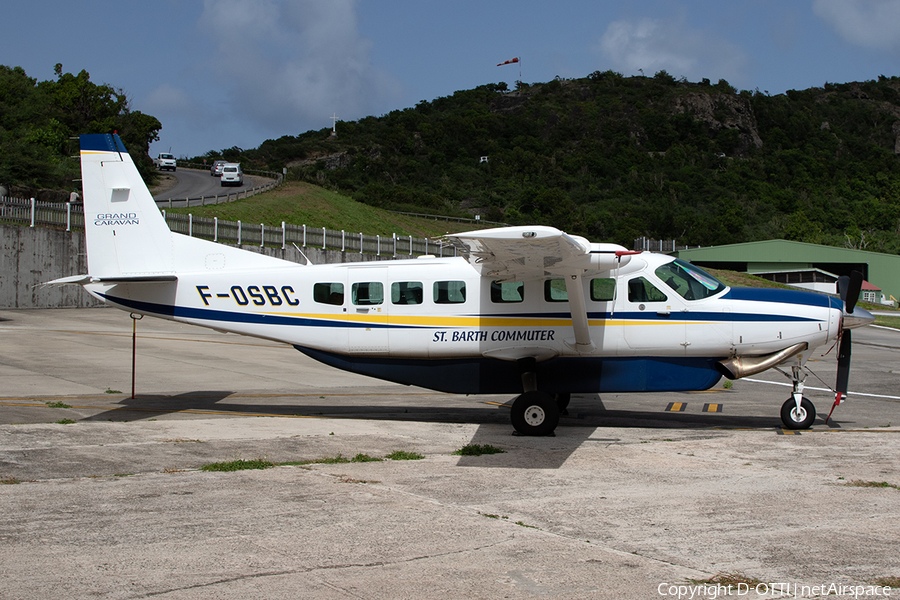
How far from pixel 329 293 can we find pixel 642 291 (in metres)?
5.02

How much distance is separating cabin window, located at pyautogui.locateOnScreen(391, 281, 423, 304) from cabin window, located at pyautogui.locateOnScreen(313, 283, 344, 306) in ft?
2.92

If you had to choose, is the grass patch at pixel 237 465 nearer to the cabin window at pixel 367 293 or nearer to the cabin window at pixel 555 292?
the cabin window at pixel 367 293

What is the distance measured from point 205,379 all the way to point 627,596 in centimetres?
1316

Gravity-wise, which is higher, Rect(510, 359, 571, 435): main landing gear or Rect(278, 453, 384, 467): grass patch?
Rect(510, 359, 571, 435): main landing gear


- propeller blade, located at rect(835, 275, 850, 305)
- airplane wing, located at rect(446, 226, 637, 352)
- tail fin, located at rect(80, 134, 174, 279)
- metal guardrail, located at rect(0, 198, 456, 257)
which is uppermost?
metal guardrail, located at rect(0, 198, 456, 257)

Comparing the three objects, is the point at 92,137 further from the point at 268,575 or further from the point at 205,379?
the point at 268,575

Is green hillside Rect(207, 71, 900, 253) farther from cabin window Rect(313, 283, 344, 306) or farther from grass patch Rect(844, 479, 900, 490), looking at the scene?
grass patch Rect(844, 479, 900, 490)

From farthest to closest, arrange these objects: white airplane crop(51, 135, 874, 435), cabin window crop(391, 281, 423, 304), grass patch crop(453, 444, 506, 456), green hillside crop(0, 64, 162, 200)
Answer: green hillside crop(0, 64, 162, 200)
cabin window crop(391, 281, 423, 304)
white airplane crop(51, 135, 874, 435)
grass patch crop(453, 444, 506, 456)

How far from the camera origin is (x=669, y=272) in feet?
38.0

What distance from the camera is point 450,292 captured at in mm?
11680

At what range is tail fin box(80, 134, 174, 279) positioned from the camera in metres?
12.3

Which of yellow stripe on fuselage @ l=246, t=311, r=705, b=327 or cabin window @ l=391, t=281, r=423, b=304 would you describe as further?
cabin window @ l=391, t=281, r=423, b=304

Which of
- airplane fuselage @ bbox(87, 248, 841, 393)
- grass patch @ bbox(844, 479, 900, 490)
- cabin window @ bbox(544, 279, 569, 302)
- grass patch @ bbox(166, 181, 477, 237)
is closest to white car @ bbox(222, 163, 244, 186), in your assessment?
grass patch @ bbox(166, 181, 477, 237)

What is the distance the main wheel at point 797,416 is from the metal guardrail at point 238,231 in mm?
12485
